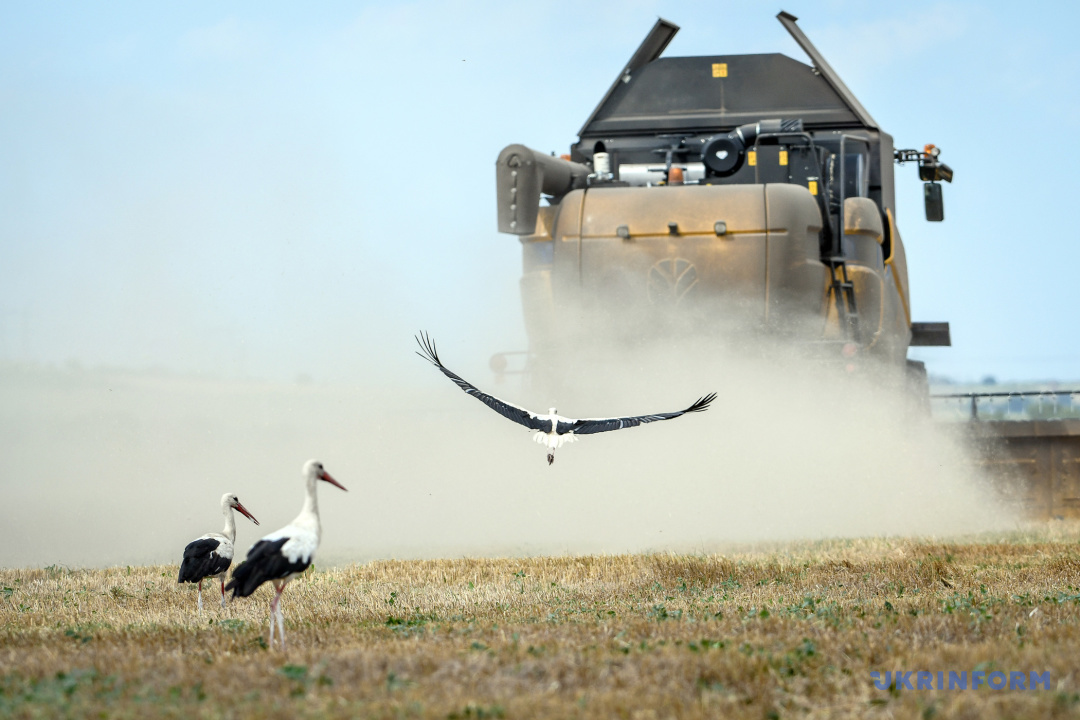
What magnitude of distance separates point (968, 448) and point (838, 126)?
4586 millimetres

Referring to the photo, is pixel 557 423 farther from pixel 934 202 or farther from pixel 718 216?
pixel 934 202

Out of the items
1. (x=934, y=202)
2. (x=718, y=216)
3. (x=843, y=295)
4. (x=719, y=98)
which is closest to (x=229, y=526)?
(x=718, y=216)

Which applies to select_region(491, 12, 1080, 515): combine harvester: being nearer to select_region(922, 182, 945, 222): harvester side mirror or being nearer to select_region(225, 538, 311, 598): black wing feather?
select_region(922, 182, 945, 222): harvester side mirror

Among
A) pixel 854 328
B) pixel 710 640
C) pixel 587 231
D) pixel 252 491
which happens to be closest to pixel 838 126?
pixel 854 328

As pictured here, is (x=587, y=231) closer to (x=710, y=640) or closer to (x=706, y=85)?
(x=706, y=85)

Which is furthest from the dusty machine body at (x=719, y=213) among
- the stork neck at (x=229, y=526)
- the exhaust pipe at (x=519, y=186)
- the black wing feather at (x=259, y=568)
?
the black wing feather at (x=259, y=568)

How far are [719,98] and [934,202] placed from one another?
3.23 meters

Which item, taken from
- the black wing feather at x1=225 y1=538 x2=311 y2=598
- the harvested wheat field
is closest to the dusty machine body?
the harvested wheat field

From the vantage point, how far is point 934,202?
1566cm

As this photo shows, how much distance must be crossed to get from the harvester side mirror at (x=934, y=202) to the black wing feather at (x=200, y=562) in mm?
11122

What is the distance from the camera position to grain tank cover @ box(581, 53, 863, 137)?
14773 millimetres

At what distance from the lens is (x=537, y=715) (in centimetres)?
425

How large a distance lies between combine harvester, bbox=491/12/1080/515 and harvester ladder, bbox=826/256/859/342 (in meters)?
0.02

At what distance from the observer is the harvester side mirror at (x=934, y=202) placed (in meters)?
15.6
